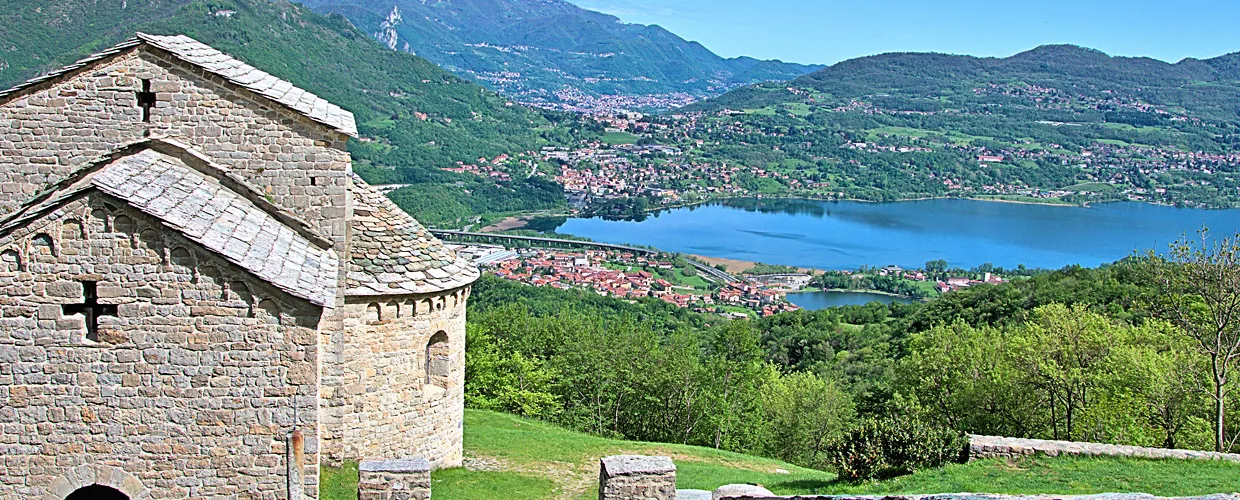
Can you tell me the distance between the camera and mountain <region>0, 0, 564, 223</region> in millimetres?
110125

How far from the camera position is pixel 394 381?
13461mm

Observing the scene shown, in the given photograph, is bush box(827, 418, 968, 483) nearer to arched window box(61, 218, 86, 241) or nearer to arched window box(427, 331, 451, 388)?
arched window box(427, 331, 451, 388)

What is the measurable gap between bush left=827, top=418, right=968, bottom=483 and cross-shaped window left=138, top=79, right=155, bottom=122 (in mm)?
10255

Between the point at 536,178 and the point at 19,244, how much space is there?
492 feet

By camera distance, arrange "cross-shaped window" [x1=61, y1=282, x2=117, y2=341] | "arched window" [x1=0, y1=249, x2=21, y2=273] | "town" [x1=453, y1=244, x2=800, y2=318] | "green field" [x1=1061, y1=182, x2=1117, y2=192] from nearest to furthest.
→ "arched window" [x1=0, y1=249, x2=21, y2=273] → "cross-shaped window" [x1=61, y1=282, x2=117, y2=341] → "town" [x1=453, y1=244, x2=800, y2=318] → "green field" [x1=1061, y1=182, x2=1117, y2=192]

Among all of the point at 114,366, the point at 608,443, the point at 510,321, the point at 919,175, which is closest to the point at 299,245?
the point at 114,366

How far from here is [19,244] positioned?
7.91m

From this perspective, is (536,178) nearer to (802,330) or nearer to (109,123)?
(802,330)

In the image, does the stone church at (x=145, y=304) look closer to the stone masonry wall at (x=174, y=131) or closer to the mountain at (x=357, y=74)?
the stone masonry wall at (x=174, y=131)

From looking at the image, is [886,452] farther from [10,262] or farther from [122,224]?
[10,262]

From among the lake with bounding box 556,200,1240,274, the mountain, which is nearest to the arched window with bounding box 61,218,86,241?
the mountain

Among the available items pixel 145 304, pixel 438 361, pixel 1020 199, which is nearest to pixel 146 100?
pixel 145 304

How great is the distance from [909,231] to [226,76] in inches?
5297

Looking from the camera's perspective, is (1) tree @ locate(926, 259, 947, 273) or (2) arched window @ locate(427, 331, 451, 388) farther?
(1) tree @ locate(926, 259, 947, 273)
